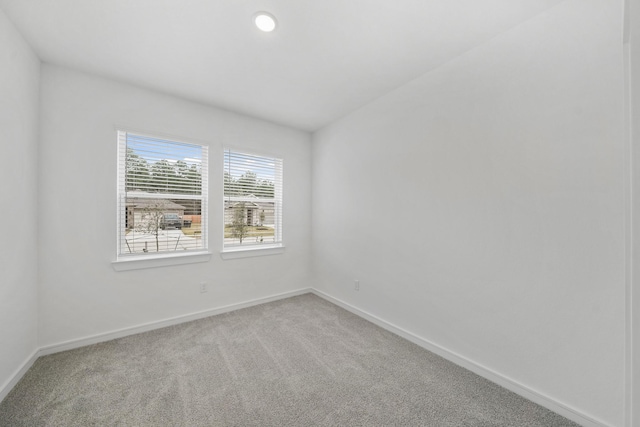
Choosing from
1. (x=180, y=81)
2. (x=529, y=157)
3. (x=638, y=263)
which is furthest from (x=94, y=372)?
(x=529, y=157)

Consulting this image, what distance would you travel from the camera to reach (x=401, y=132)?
103 inches

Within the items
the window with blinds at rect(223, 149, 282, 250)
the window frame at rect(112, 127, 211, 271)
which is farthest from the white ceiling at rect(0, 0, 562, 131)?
the window with blinds at rect(223, 149, 282, 250)

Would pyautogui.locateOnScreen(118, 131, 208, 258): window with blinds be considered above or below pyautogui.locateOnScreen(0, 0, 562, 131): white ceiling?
below

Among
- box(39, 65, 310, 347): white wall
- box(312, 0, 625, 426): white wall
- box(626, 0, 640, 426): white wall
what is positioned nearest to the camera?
box(626, 0, 640, 426): white wall

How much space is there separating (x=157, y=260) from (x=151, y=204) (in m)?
0.61

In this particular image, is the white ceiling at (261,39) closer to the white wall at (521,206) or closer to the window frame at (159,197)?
the white wall at (521,206)

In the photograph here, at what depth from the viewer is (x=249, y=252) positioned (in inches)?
134

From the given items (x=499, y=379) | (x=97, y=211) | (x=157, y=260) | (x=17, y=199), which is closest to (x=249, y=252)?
(x=157, y=260)

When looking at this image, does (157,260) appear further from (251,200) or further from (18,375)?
(251,200)

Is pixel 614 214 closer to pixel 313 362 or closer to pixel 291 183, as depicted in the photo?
pixel 313 362

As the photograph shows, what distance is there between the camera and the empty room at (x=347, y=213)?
61.3 inches

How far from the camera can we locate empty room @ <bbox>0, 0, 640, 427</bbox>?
156 centimetres

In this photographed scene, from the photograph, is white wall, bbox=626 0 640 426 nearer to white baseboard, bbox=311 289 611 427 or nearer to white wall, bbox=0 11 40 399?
white baseboard, bbox=311 289 611 427

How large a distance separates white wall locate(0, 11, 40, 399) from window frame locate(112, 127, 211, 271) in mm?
564
